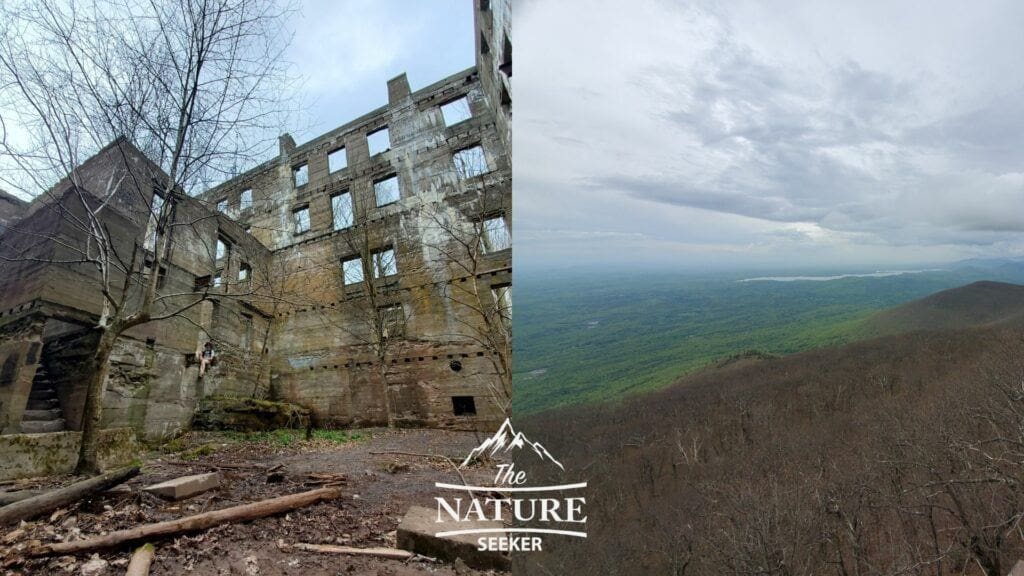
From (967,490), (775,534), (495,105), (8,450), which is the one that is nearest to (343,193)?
(495,105)

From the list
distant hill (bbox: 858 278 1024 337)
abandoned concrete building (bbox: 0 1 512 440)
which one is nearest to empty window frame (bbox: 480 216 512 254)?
abandoned concrete building (bbox: 0 1 512 440)

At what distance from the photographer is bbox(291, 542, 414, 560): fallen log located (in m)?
2.10

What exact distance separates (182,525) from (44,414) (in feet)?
9.05

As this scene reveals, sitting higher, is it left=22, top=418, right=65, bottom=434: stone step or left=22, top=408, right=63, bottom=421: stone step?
left=22, top=408, right=63, bottom=421: stone step

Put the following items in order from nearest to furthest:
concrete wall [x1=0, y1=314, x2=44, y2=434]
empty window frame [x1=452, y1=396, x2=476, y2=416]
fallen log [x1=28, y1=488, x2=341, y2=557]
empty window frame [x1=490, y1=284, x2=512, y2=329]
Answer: fallen log [x1=28, y1=488, x2=341, y2=557] → concrete wall [x1=0, y1=314, x2=44, y2=434] → empty window frame [x1=490, y1=284, x2=512, y2=329] → empty window frame [x1=452, y1=396, x2=476, y2=416]

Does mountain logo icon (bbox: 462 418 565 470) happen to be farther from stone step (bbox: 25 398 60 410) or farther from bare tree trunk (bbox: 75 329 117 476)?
stone step (bbox: 25 398 60 410)

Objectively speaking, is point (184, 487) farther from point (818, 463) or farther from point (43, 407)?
point (818, 463)

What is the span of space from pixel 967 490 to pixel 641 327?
3371 centimetres

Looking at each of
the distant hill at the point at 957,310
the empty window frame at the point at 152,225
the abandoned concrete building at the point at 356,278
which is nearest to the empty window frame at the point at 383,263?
the abandoned concrete building at the point at 356,278

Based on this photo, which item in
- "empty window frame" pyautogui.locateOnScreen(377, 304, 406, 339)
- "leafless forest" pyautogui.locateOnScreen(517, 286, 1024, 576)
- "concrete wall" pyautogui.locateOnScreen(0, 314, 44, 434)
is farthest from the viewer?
"leafless forest" pyautogui.locateOnScreen(517, 286, 1024, 576)

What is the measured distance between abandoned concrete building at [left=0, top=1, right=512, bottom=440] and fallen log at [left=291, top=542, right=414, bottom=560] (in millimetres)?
3256

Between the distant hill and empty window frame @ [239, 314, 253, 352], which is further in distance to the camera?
the distant hill

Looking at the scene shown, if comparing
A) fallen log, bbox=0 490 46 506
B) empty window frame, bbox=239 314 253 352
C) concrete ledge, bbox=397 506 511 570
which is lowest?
concrete ledge, bbox=397 506 511 570

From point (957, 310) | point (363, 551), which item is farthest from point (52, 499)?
point (957, 310)
